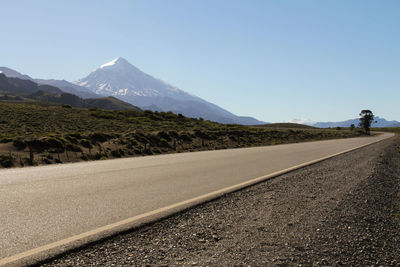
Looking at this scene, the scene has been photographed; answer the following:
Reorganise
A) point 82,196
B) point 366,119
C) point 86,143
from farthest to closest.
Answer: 1. point 366,119
2. point 86,143
3. point 82,196

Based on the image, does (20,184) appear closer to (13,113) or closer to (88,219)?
(88,219)

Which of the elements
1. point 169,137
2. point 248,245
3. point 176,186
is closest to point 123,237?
point 248,245

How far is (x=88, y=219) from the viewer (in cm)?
444

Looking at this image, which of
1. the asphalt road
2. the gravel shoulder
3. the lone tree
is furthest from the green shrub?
the lone tree

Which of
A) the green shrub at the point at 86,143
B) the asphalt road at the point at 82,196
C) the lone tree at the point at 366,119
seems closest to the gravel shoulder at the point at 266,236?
the asphalt road at the point at 82,196

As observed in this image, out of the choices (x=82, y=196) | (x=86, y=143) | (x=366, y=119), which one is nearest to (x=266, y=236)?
(x=82, y=196)

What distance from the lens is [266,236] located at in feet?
13.3

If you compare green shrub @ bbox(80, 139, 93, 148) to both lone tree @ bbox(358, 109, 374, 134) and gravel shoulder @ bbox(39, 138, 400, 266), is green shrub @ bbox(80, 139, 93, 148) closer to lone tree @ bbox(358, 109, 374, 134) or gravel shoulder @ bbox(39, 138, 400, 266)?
gravel shoulder @ bbox(39, 138, 400, 266)

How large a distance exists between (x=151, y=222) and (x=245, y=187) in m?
3.51

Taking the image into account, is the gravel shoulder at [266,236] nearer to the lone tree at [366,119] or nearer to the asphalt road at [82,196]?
the asphalt road at [82,196]

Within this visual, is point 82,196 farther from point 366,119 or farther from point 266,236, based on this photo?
point 366,119

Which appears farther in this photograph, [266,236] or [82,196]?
[82,196]

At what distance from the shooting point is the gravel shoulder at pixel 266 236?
3.32m

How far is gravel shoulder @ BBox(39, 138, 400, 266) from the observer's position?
332cm
